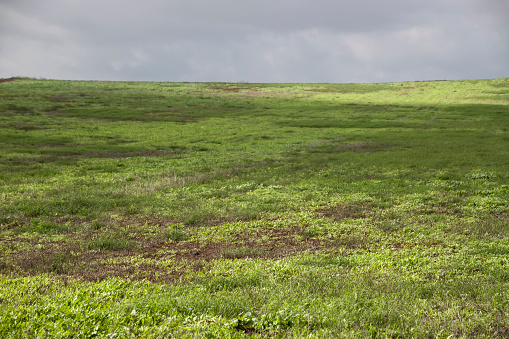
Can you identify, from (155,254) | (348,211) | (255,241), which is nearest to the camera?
(155,254)

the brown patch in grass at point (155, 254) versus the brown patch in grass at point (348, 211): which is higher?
the brown patch in grass at point (348, 211)

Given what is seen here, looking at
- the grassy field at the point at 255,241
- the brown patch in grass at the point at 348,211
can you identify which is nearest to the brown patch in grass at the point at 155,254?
the grassy field at the point at 255,241

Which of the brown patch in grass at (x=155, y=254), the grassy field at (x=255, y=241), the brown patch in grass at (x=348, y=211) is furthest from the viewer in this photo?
the brown patch in grass at (x=348, y=211)

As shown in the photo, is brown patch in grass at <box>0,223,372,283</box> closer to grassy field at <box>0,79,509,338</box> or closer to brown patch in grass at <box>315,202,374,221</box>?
grassy field at <box>0,79,509,338</box>

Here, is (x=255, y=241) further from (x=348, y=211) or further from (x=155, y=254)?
(x=348, y=211)

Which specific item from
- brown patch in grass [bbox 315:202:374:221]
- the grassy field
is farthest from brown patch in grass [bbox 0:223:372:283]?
brown patch in grass [bbox 315:202:374:221]

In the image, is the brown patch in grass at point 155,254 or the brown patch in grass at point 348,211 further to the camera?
the brown patch in grass at point 348,211

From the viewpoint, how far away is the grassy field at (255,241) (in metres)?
7.73

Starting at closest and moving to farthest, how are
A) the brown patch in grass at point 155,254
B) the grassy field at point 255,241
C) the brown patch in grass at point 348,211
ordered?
1. the grassy field at point 255,241
2. the brown patch in grass at point 155,254
3. the brown patch in grass at point 348,211

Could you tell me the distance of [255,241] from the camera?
14477 mm

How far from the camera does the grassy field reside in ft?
25.3

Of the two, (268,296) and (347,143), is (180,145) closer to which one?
(347,143)

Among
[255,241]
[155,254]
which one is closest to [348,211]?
[255,241]

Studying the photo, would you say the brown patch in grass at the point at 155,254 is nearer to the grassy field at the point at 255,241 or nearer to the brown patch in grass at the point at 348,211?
the grassy field at the point at 255,241
